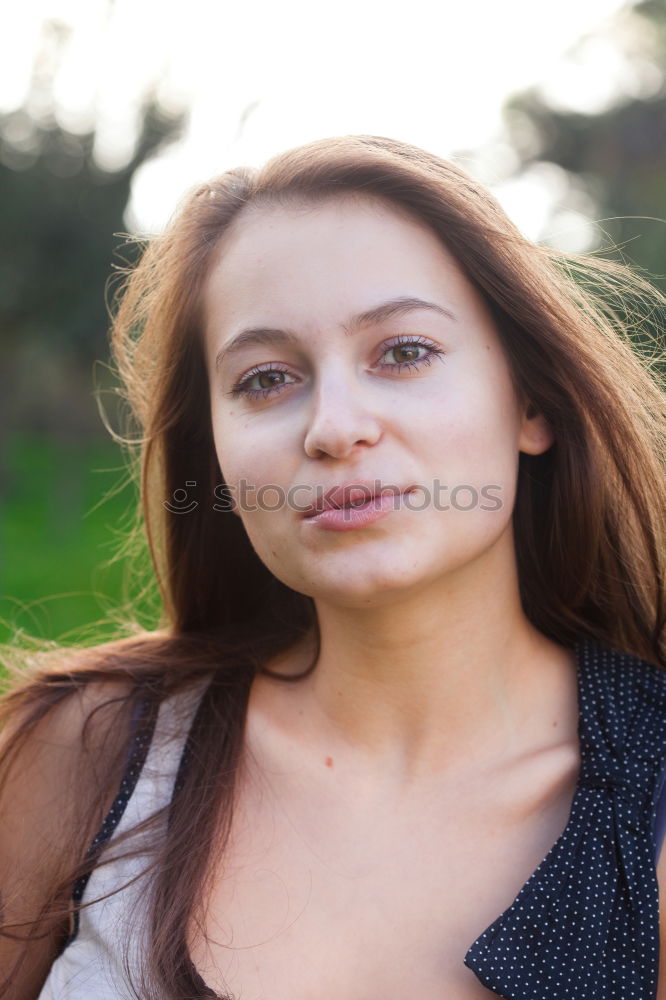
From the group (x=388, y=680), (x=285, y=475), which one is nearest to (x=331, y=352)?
(x=285, y=475)

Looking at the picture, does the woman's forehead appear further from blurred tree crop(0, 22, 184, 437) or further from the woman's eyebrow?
blurred tree crop(0, 22, 184, 437)

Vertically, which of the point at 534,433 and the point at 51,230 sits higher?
the point at 51,230

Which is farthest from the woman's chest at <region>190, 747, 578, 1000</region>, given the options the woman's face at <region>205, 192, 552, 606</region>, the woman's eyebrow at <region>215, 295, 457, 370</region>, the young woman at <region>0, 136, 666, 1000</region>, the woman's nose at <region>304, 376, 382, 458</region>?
the woman's eyebrow at <region>215, 295, 457, 370</region>

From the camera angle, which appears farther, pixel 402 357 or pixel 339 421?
pixel 402 357

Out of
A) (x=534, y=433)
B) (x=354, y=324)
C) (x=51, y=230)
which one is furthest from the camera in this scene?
(x=51, y=230)

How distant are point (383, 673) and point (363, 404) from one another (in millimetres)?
618

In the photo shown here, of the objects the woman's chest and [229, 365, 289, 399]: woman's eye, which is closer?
the woman's chest

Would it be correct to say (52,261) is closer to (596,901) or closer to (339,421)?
(339,421)

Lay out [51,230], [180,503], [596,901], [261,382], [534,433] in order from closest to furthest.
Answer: [596,901] → [261,382] → [534,433] → [180,503] → [51,230]

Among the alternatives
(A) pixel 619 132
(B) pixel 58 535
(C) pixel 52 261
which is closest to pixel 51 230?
(C) pixel 52 261

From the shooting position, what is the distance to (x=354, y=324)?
206cm

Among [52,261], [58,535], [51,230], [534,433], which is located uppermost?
[51,230]

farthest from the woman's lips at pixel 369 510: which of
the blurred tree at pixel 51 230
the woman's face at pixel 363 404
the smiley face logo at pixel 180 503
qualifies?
the blurred tree at pixel 51 230

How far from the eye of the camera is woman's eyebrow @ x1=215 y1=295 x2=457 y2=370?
2061 millimetres
